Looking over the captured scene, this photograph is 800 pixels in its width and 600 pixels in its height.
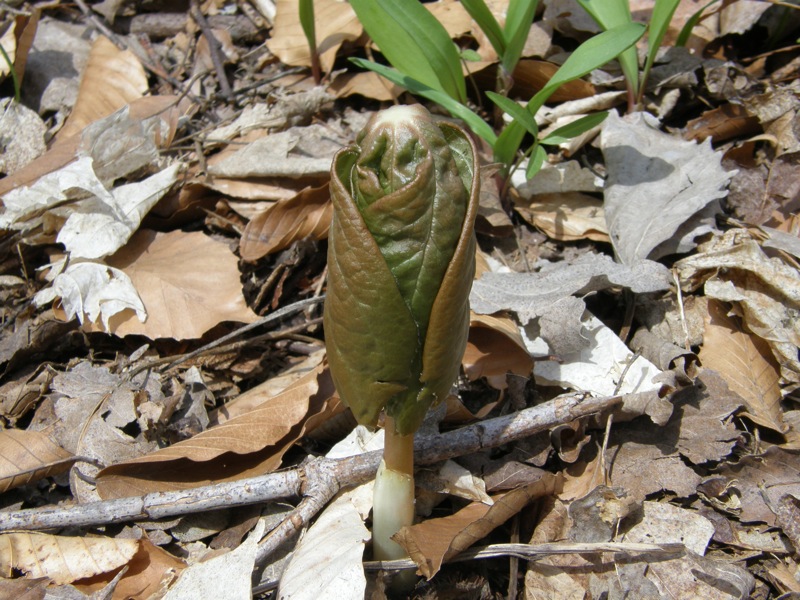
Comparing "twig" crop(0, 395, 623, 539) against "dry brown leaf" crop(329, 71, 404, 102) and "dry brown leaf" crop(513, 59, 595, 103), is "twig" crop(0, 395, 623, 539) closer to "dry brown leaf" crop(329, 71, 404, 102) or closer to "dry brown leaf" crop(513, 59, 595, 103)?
"dry brown leaf" crop(513, 59, 595, 103)

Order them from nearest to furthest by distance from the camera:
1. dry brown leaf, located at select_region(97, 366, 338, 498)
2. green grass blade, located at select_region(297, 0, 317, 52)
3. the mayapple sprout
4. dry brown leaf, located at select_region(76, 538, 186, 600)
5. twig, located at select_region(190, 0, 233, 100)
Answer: the mayapple sprout
dry brown leaf, located at select_region(76, 538, 186, 600)
dry brown leaf, located at select_region(97, 366, 338, 498)
green grass blade, located at select_region(297, 0, 317, 52)
twig, located at select_region(190, 0, 233, 100)

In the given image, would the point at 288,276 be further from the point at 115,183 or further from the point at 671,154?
the point at 671,154

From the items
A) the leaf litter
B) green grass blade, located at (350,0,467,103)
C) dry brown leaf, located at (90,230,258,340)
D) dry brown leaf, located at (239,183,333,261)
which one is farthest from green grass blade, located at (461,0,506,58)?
dry brown leaf, located at (90,230,258,340)

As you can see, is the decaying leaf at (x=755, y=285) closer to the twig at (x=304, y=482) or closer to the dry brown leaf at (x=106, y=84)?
the twig at (x=304, y=482)

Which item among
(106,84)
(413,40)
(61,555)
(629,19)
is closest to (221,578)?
(61,555)

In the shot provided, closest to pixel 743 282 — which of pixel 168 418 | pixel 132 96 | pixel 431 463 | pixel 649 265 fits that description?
pixel 649 265

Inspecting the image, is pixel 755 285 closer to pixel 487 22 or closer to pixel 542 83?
pixel 542 83

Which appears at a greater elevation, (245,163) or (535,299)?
(245,163)
